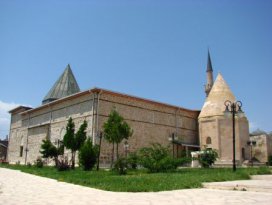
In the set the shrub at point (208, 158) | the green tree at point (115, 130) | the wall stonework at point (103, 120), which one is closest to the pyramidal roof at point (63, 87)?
the wall stonework at point (103, 120)

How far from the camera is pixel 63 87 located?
3312 centimetres

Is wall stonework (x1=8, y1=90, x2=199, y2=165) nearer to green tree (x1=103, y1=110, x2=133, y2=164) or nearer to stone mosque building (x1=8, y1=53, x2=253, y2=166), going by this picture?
stone mosque building (x1=8, y1=53, x2=253, y2=166)

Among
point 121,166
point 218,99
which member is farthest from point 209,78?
point 121,166

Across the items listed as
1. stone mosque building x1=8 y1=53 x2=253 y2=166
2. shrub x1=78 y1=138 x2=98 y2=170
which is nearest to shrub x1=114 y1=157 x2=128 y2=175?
shrub x1=78 y1=138 x2=98 y2=170

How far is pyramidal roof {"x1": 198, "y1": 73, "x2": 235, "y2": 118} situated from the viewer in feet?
89.2

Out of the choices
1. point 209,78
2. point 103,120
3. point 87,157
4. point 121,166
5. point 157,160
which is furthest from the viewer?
point 209,78

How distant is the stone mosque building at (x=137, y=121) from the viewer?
72.6 feet

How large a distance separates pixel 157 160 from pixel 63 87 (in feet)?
75.2

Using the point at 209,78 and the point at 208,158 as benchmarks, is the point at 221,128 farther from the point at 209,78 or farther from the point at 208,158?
the point at 209,78

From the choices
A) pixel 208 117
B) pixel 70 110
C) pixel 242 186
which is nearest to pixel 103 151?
pixel 70 110

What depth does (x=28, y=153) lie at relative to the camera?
30.5 m

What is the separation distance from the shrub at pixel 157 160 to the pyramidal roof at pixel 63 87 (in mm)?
21029

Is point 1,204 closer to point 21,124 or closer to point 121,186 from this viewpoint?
point 121,186

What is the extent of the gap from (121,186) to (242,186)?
9.84 feet
